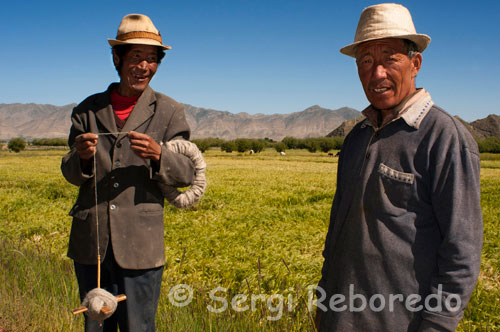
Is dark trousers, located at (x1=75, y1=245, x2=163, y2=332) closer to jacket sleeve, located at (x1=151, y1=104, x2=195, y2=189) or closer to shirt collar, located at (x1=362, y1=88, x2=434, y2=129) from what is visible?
jacket sleeve, located at (x1=151, y1=104, x2=195, y2=189)

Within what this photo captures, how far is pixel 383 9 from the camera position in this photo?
2027mm

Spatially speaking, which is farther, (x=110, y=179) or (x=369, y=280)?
(x=110, y=179)

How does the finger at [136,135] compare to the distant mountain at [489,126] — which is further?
the distant mountain at [489,126]

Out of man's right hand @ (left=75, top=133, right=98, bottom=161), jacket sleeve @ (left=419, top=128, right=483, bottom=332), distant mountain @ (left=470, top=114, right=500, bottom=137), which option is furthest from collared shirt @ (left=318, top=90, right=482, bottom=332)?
distant mountain @ (left=470, top=114, right=500, bottom=137)

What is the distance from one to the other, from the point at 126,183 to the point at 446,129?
1.88 m

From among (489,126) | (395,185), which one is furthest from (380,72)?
(489,126)

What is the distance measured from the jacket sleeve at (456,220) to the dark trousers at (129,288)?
67.6 inches

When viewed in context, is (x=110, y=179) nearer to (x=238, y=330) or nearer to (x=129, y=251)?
(x=129, y=251)

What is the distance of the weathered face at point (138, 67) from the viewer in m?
2.59

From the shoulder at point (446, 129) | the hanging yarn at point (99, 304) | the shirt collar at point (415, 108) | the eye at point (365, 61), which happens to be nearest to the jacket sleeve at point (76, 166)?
the hanging yarn at point (99, 304)

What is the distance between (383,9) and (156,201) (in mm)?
1774

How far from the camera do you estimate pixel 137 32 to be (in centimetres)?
256

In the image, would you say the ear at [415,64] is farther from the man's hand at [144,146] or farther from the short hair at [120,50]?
the short hair at [120,50]

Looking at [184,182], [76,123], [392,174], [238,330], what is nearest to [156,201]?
[184,182]
